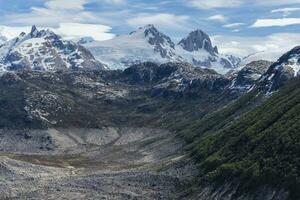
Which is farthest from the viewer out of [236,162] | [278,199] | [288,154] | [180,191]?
[180,191]

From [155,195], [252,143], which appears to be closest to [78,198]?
[155,195]

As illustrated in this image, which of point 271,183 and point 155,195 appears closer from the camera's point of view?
point 271,183

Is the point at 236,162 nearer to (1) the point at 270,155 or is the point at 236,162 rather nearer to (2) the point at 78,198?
(1) the point at 270,155

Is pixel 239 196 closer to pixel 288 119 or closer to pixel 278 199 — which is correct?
pixel 278 199

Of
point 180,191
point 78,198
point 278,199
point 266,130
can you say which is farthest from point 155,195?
point 278,199

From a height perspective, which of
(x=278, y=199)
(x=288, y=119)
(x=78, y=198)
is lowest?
(x=78, y=198)

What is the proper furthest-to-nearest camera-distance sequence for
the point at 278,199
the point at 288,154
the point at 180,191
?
the point at 180,191 < the point at 288,154 < the point at 278,199

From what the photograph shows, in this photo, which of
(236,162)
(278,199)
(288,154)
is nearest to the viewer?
(278,199)

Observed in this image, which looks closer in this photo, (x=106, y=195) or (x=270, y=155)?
(x=270, y=155)

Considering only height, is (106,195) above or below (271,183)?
below
